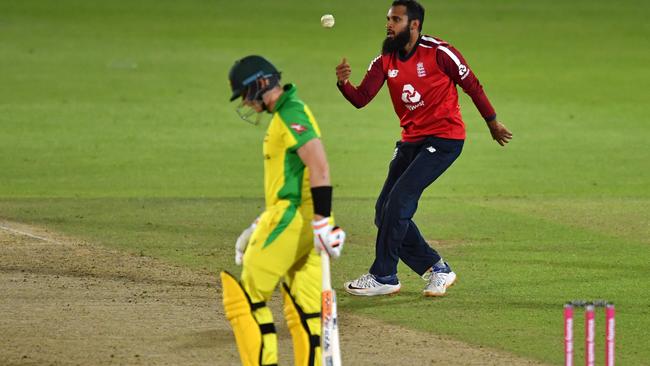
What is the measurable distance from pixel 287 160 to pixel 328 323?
1014mm

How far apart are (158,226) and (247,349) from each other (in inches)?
260

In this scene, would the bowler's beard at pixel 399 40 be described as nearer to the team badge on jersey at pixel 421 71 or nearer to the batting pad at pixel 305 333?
the team badge on jersey at pixel 421 71

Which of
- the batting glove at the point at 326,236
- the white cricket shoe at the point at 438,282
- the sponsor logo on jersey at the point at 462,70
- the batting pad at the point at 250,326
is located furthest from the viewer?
the white cricket shoe at the point at 438,282

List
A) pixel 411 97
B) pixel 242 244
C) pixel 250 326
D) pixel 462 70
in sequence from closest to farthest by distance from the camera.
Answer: pixel 250 326
pixel 242 244
pixel 462 70
pixel 411 97

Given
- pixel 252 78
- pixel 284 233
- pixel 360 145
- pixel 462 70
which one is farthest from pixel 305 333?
pixel 360 145

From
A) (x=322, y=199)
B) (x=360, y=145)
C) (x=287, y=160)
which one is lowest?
(x=360, y=145)

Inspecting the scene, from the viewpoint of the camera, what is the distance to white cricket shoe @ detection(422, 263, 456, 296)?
11148 mm

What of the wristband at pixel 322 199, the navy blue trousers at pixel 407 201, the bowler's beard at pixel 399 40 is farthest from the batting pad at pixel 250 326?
the bowler's beard at pixel 399 40

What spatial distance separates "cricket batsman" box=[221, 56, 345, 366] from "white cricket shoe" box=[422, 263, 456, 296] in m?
3.04

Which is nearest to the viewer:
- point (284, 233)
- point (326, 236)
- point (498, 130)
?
point (326, 236)

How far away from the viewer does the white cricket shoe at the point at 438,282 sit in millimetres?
11148

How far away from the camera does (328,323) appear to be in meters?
7.92

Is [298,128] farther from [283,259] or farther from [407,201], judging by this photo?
[407,201]

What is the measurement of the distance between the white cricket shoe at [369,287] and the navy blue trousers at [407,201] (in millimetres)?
78
